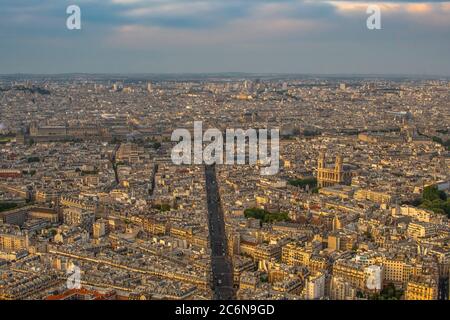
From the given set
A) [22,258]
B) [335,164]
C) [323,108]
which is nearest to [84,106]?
[323,108]

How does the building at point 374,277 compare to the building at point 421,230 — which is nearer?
the building at point 374,277

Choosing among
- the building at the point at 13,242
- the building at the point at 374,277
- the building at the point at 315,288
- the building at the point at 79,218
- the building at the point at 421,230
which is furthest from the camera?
the building at the point at 79,218

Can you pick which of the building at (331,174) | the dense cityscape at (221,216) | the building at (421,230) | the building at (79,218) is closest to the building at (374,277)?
the dense cityscape at (221,216)

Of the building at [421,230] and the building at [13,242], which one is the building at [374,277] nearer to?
the building at [421,230]

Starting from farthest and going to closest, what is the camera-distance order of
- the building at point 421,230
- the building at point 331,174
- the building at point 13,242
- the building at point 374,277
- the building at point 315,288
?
the building at point 331,174
the building at point 421,230
the building at point 13,242
the building at point 374,277
the building at point 315,288

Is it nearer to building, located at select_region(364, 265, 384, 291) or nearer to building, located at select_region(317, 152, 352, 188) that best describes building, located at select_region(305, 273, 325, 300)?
building, located at select_region(364, 265, 384, 291)

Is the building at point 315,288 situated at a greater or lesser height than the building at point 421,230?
greater
